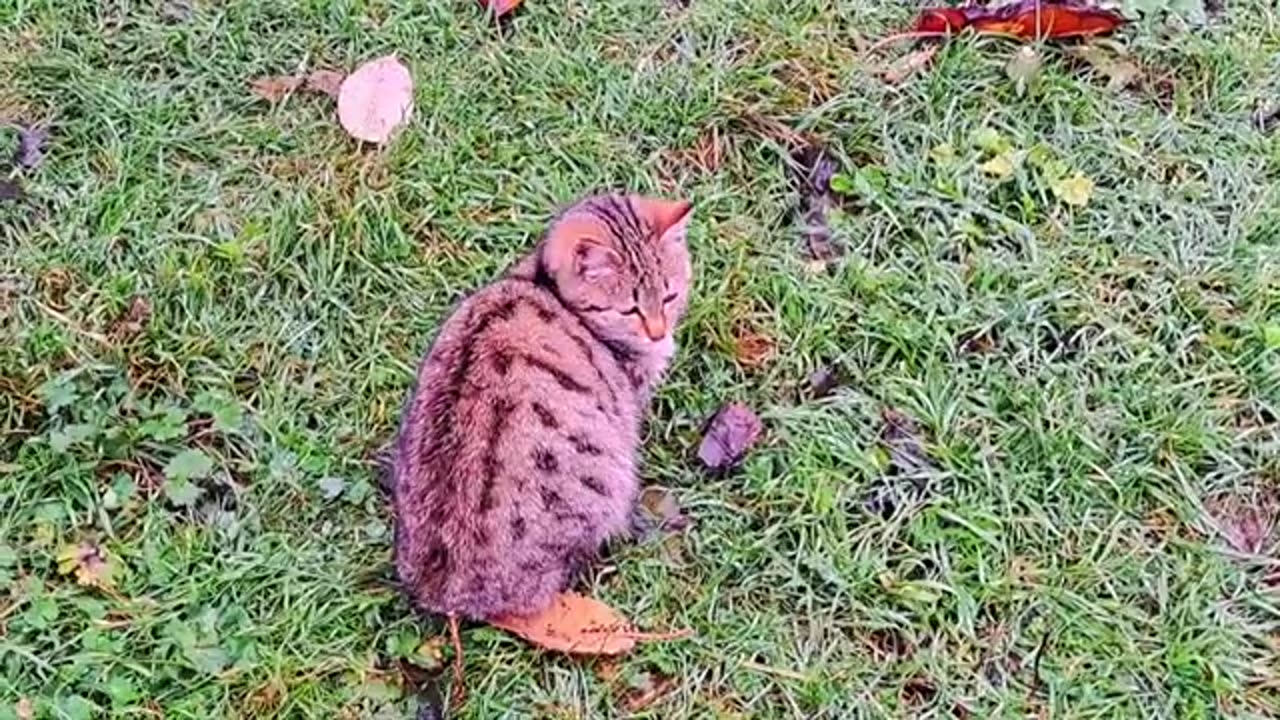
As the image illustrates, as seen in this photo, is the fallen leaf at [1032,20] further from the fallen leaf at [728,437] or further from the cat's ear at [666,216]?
the fallen leaf at [728,437]

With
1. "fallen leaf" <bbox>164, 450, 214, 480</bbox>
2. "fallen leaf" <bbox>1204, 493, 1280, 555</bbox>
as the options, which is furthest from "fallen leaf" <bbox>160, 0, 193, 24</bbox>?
"fallen leaf" <bbox>1204, 493, 1280, 555</bbox>

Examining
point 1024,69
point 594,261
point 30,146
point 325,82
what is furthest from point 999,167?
point 30,146

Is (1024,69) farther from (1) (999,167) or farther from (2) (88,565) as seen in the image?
(2) (88,565)

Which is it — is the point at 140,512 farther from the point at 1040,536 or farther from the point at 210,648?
Result: the point at 1040,536

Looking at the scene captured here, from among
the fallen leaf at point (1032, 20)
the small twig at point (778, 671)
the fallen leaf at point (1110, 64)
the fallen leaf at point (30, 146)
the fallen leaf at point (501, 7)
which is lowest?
the small twig at point (778, 671)

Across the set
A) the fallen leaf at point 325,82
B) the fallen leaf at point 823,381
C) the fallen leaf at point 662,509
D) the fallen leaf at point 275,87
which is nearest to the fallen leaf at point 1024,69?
the fallen leaf at point 823,381

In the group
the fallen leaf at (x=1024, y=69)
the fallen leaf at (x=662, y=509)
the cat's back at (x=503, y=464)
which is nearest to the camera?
the cat's back at (x=503, y=464)

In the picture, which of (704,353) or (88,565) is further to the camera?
(704,353)
